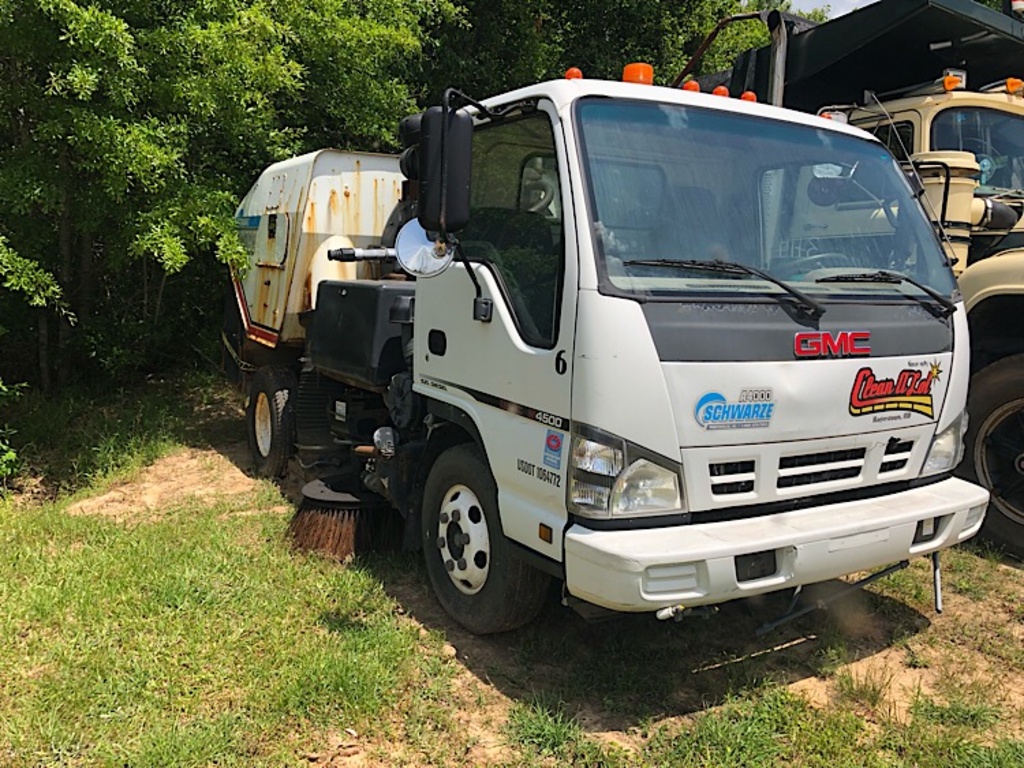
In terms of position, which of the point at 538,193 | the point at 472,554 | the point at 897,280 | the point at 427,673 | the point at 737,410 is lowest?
the point at 427,673

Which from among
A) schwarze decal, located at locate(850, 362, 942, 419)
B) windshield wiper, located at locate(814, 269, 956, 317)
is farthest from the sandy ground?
windshield wiper, located at locate(814, 269, 956, 317)

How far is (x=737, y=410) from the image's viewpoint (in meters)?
3.06

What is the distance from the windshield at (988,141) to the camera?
A: 5.52 m

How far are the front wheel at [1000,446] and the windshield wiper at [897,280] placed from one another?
4.78ft

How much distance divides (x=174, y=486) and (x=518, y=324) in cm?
434

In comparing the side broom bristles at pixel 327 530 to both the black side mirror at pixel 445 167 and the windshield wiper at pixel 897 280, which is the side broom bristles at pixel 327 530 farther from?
the windshield wiper at pixel 897 280

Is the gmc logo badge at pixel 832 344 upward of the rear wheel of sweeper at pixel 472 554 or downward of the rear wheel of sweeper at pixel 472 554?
upward

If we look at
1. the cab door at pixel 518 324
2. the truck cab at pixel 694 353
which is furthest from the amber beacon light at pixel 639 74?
the cab door at pixel 518 324

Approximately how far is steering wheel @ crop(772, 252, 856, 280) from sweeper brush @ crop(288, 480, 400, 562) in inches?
105

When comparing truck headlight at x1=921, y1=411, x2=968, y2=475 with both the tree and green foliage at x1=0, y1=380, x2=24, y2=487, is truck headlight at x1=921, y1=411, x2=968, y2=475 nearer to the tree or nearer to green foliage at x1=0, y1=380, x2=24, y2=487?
the tree

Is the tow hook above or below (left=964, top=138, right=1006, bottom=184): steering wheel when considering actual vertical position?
below

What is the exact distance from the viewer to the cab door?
3.17 m

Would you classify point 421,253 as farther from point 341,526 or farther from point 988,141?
point 988,141

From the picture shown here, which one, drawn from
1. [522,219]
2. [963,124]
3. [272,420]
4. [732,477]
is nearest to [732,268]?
[732,477]
